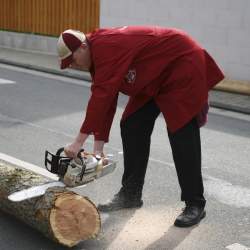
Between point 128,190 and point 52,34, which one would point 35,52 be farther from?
point 128,190

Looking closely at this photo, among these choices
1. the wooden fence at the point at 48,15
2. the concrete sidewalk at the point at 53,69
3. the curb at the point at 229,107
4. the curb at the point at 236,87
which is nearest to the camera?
the curb at the point at 229,107

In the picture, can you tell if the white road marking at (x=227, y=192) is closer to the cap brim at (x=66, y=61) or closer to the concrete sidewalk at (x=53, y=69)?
the cap brim at (x=66, y=61)

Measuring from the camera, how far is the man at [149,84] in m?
3.96

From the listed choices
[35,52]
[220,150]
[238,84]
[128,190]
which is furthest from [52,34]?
[128,190]

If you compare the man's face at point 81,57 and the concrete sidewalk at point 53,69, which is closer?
the man's face at point 81,57

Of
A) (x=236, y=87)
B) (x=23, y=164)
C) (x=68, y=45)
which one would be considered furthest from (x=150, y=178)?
(x=236, y=87)

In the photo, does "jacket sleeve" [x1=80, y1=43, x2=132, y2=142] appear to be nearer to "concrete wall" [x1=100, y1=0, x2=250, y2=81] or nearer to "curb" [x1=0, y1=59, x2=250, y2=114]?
"curb" [x1=0, y1=59, x2=250, y2=114]

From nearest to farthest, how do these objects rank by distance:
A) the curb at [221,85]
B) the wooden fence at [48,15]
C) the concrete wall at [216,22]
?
1. the curb at [221,85]
2. the concrete wall at [216,22]
3. the wooden fence at [48,15]

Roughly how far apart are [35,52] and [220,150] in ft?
31.3

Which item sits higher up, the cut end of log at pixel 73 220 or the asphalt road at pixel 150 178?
the cut end of log at pixel 73 220

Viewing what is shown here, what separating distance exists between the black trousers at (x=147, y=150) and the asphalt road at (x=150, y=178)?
250 millimetres

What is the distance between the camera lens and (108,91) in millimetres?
3924

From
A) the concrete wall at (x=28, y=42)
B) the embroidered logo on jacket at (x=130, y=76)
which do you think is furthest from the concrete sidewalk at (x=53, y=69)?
the embroidered logo on jacket at (x=130, y=76)

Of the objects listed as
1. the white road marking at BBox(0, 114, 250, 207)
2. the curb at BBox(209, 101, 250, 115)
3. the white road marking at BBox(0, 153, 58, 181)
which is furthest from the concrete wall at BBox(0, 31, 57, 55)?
the white road marking at BBox(0, 114, 250, 207)
